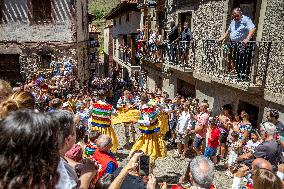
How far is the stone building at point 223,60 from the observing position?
8.01 m

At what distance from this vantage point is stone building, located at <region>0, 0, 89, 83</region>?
17094 millimetres

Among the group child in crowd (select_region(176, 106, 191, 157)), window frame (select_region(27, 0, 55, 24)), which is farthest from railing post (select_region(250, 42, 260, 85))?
window frame (select_region(27, 0, 55, 24))

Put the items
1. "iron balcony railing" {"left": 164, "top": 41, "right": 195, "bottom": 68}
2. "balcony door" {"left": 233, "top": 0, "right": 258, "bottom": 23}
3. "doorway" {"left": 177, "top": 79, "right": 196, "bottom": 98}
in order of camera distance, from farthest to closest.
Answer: "doorway" {"left": 177, "top": 79, "right": 196, "bottom": 98} < "iron balcony railing" {"left": 164, "top": 41, "right": 195, "bottom": 68} < "balcony door" {"left": 233, "top": 0, "right": 258, "bottom": 23}

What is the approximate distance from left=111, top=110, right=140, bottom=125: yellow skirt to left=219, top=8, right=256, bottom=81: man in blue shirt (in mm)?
3331

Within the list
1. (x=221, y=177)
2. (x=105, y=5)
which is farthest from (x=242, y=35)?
(x=105, y=5)

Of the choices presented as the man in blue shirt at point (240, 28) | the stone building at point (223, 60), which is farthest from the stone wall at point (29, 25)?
the man in blue shirt at point (240, 28)

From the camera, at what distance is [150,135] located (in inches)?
283

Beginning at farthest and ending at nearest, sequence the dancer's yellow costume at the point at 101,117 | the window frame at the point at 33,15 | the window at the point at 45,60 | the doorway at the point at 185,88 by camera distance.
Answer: the window at the point at 45,60 → the window frame at the point at 33,15 → the doorway at the point at 185,88 → the dancer's yellow costume at the point at 101,117

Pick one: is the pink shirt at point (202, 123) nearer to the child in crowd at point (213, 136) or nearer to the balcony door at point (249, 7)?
the child in crowd at point (213, 136)

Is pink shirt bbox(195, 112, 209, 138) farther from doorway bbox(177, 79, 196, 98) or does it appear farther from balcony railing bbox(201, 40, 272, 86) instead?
doorway bbox(177, 79, 196, 98)

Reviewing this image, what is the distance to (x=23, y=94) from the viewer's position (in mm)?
3795

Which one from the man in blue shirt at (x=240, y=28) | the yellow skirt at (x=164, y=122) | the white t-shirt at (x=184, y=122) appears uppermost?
the man in blue shirt at (x=240, y=28)

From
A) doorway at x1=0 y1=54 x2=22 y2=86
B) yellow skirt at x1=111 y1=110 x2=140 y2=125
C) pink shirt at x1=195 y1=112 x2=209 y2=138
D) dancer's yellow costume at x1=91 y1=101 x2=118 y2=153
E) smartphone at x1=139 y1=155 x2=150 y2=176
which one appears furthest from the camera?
doorway at x1=0 y1=54 x2=22 y2=86

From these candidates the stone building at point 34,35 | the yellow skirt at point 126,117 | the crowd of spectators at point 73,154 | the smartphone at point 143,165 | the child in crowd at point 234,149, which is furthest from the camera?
the stone building at point 34,35
